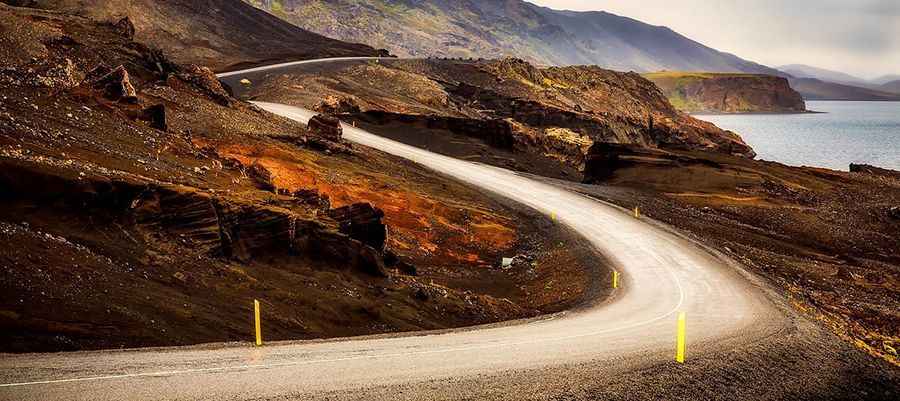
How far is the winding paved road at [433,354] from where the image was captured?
10695mm

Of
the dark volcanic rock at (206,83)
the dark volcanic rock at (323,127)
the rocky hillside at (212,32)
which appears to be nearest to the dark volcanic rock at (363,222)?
the dark volcanic rock at (323,127)

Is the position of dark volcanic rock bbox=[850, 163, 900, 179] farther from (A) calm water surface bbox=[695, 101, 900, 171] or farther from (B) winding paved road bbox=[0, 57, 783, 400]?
(A) calm water surface bbox=[695, 101, 900, 171]

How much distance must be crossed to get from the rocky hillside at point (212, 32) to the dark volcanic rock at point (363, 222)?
50491 millimetres

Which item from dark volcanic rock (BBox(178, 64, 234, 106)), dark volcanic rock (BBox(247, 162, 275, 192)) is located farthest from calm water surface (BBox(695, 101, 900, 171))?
dark volcanic rock (BBox(247, 162, 275, 192))

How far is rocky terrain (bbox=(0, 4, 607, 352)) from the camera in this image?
13273 millimetres

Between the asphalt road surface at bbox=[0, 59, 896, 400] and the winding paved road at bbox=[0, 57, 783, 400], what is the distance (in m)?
0.03

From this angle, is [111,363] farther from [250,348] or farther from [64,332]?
[250,348]

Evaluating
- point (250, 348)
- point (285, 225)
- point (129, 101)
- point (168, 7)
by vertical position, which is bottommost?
point (250, 348)

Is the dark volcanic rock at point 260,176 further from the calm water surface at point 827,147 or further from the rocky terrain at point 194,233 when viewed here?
the calm water surface at point 827,147

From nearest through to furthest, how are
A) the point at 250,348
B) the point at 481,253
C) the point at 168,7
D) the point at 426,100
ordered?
the point at 250,348, the point at 481,253, the point at 426,100, the point at 168,7

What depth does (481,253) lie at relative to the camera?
28.1 metres

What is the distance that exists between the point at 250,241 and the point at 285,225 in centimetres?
99

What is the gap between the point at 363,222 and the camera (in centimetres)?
2106

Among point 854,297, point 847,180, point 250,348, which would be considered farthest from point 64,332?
point 847,180
